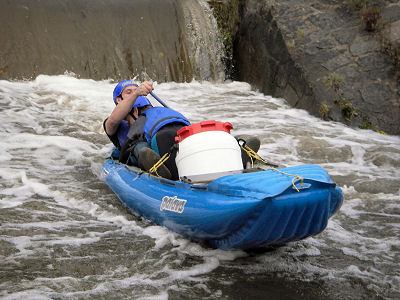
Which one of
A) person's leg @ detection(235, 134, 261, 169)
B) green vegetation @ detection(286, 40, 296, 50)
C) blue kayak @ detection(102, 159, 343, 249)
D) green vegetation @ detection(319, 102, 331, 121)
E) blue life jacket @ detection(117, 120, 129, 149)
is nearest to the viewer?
blue kayak @ detection(102, 159, 343, 249)

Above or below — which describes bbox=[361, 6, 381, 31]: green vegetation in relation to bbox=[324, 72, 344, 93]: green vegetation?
above

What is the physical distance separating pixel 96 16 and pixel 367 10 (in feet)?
15.1

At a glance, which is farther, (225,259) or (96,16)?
(96,16)

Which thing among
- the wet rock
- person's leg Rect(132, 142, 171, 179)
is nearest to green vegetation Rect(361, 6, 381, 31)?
the wet rock

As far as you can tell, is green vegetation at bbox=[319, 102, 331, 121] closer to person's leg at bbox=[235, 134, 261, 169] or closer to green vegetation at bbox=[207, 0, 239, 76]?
green vegetation at bbox=[207, 0, 239, 76]

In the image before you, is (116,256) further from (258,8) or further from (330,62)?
(258,8)

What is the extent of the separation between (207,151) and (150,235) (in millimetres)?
768

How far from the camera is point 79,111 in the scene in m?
8.20

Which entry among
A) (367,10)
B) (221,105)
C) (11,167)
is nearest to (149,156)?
(11,167)

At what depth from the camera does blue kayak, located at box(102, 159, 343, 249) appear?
3326 mm

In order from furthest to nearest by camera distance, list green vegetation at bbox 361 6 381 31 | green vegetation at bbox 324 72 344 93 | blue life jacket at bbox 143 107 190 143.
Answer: green vegetation at bbox 361 6 381 31 < green vegetation at bbox 324 72 344 93 < blue life jacket at bbox 143 107 190 143

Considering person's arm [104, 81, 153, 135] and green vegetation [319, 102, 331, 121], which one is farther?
green vegetation [319, 102, 331, 121]

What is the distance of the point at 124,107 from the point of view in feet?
16.4

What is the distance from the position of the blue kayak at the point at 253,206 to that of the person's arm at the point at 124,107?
101 centimetres
